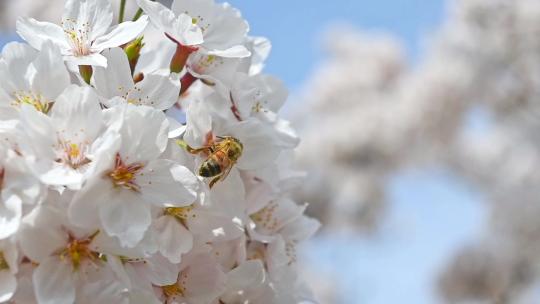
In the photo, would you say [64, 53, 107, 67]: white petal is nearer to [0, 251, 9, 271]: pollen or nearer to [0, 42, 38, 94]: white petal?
[0, 42, 38, 94]: white petal

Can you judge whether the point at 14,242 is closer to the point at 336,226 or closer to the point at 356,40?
the point at 336,226

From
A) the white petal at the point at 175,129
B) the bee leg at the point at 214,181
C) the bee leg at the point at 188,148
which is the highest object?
the white petal at the point at 175,129

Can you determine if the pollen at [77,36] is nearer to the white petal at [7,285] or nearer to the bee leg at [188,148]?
the bee leg at [188,148]

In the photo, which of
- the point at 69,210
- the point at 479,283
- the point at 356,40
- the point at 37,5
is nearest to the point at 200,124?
the point at 69,210

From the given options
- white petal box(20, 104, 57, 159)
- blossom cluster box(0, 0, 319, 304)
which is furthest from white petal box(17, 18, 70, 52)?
white petal box(20, 104, 57, 159)

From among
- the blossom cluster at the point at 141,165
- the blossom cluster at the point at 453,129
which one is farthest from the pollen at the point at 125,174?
the blossom cluster at the point at 453,129

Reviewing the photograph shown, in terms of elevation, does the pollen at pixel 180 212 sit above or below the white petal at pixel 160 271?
above

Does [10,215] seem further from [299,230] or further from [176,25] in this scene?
[299,230]
